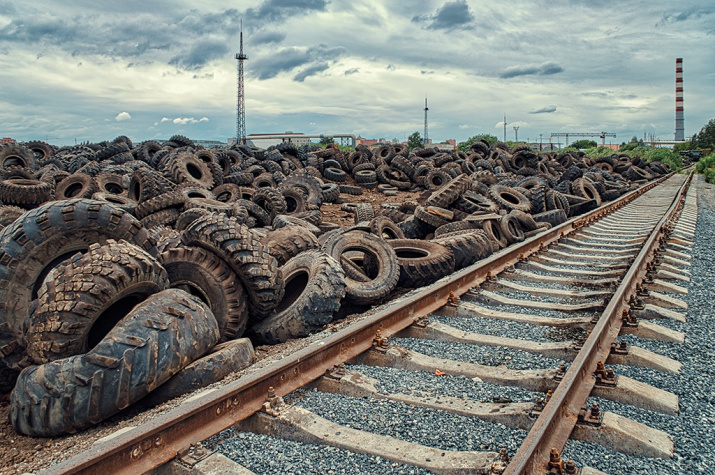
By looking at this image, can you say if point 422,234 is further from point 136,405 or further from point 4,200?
A: point 4,200

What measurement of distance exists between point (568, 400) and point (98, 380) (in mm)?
3217

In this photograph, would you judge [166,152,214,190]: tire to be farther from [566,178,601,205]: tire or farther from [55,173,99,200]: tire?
[566,178,601,205]: tire

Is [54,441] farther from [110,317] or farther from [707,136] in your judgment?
[707,136]

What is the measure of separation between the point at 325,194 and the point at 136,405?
50.3 ft

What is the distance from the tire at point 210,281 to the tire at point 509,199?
9.90 metres

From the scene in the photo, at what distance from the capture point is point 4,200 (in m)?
12.9

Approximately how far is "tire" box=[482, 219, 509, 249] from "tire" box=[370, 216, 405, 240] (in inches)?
65.9

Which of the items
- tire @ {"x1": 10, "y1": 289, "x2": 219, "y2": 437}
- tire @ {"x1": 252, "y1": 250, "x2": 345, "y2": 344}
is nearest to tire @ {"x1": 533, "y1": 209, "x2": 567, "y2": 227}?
tire @ {"x1": 252, "y1": 250, "x2": 345, "y2": 344}

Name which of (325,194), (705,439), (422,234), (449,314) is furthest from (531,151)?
(705,439)

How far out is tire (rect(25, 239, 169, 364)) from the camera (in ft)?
14.3

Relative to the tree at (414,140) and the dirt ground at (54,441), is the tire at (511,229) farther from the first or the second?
the tree at (414,140)

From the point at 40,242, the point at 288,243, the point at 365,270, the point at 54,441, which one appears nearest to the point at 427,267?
the point at 365,270

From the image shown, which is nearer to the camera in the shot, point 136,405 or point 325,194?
point 136,405

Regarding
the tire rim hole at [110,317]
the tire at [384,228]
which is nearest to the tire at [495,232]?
the tire at [384,228]
